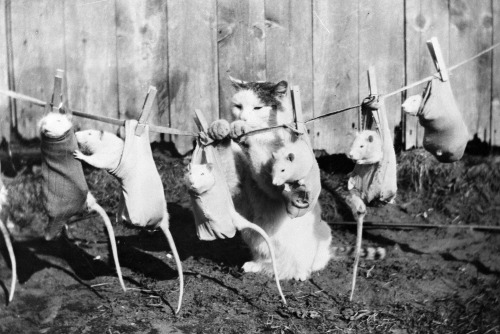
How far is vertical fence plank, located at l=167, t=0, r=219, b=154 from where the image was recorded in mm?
3748

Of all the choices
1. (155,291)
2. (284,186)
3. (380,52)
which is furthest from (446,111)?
(155,291)

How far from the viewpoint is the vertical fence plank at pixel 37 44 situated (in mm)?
3600

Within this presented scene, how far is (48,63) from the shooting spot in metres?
3.73

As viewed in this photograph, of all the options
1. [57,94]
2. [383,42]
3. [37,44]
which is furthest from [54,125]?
[383,42]

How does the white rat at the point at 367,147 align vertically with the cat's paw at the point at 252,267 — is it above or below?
above

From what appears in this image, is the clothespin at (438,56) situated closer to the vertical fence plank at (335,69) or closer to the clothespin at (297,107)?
the clothespin at (297,107)

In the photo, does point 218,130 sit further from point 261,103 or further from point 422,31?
point 422,31

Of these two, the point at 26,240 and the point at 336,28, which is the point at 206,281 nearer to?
the point at 26,240

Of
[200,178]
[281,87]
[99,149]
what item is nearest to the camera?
[99,149]

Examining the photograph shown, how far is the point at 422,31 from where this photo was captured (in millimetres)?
3852

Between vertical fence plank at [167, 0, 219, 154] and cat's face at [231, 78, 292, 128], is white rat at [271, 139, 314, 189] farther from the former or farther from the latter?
vertical fence plank at [167, 0, 219, 154]

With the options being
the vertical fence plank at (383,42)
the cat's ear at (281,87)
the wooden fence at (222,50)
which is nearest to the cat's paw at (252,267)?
the cat's ear at (281,87)

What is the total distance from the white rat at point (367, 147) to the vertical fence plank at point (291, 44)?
1285 mm

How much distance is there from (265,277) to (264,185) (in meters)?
0.54
